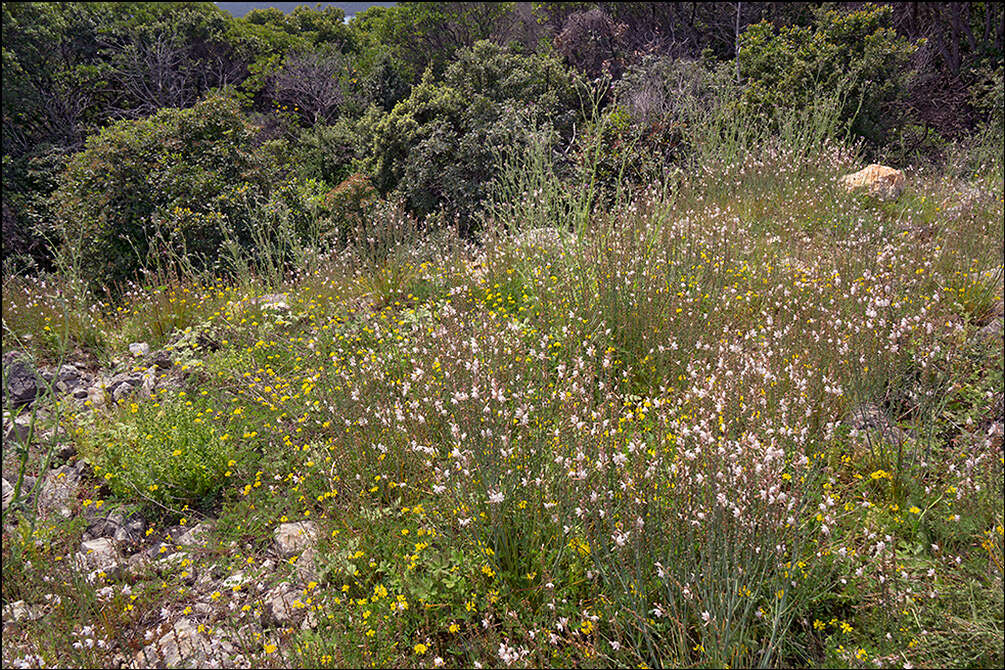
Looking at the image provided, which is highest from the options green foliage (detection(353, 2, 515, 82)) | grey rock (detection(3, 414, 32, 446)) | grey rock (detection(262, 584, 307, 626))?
green foliage (detection(353, 2, 515, 82))

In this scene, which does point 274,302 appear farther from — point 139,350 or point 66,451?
point 66,451

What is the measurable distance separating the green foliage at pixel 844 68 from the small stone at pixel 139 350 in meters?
9.29

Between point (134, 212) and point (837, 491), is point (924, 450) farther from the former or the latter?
point (134, 212)

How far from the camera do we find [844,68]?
999cm

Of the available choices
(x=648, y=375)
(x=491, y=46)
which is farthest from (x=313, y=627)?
(x=491, y=46)

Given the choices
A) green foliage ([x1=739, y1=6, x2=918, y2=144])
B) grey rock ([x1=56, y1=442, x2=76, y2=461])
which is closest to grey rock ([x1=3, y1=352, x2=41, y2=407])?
grey rock ([x1=56, y1=442, x2=76, y2=461])

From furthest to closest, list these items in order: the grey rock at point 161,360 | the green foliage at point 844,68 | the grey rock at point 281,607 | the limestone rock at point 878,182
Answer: the green foliage at point 844,68 < the limestone rock at point 878,182 < the grey rock at point 161,360 < the grey rock at point 281,607

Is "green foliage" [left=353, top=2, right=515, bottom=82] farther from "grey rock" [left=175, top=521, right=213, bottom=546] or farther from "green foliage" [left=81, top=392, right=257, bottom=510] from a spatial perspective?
"grey rock" [left=175, top=521, right=213, bottom=546]

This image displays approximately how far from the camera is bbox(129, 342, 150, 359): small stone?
498 centimetres

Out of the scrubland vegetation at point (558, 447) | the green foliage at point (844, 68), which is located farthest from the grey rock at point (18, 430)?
the green foliage at point (844, 68)

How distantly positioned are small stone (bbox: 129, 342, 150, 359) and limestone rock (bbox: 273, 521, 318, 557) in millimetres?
2975

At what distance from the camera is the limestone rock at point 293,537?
2.73m

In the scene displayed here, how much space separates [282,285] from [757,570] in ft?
17.3

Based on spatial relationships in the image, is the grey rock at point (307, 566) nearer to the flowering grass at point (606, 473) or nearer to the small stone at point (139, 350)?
the flowering grass at point (606, 473)
